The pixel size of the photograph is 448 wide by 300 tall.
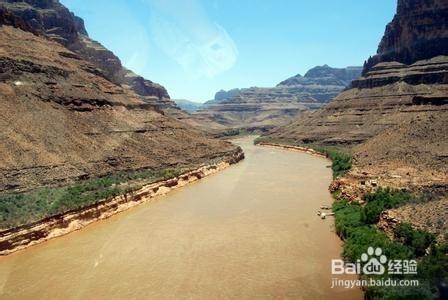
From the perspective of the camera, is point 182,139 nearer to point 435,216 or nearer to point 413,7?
point 435,216

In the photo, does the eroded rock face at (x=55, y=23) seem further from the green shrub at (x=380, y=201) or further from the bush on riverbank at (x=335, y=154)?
the green shrub at (x=380, y=201)

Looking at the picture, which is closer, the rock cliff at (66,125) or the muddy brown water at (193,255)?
the muddy brown water at (193,255)

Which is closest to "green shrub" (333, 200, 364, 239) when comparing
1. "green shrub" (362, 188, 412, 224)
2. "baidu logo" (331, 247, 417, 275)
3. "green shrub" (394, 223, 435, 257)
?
"green shrub" (362, 188, 412, 224)

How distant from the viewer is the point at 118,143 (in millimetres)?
45844

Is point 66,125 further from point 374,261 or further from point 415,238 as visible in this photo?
point 415,238

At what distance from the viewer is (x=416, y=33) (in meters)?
90.0

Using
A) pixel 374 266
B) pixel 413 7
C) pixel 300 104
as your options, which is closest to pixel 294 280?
pixel 374 266

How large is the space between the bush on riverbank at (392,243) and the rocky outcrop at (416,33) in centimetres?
6776

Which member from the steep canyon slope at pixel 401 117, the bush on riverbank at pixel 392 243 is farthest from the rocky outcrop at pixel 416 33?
the bush on riverbank at pixel 392 243

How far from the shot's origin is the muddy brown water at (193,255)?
747 inches

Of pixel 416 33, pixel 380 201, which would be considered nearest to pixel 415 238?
pixel 380 201

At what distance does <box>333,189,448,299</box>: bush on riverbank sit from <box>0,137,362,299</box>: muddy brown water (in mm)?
1163

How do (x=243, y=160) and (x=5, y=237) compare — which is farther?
Result: (x=243, y=160)

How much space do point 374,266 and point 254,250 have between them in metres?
6.74
